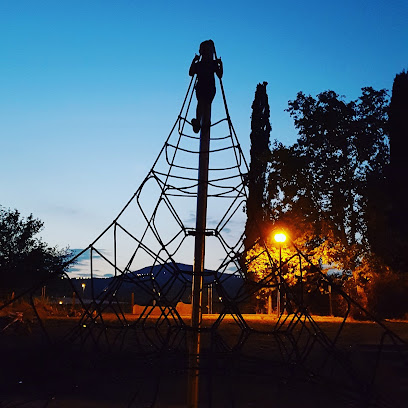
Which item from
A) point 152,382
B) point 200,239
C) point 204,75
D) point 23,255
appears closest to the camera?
point 200,239

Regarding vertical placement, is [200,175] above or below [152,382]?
above

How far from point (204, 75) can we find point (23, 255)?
2847 centimetres

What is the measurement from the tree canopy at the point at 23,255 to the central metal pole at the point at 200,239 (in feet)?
80.3

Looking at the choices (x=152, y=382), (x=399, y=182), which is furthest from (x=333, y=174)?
(x=152, y=382)

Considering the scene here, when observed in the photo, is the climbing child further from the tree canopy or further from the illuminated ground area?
the tree canopy

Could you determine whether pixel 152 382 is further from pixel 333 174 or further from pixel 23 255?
pixel 23 255

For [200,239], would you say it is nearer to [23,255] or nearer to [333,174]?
[333,174]

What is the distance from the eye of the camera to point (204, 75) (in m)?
4.48

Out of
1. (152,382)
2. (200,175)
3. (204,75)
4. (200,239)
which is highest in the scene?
(204,75)

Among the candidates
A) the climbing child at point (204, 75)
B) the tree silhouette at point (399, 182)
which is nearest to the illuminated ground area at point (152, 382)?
the climbing child at point (204, 75)

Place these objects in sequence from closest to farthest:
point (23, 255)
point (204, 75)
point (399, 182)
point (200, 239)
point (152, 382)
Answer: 1. point (200, 239)
2. point (204, 75)
3. point (152, 382)
4. point (399, 182)
5. point (23, 255)

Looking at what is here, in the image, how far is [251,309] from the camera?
28.0 metres

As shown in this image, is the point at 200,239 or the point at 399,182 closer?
the point at 200,239

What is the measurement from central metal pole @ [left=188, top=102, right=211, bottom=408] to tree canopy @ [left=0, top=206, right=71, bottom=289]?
2446 cm
